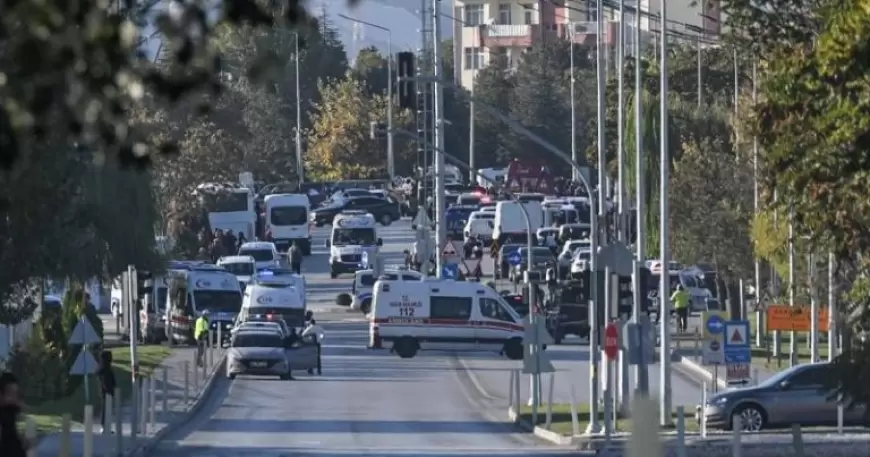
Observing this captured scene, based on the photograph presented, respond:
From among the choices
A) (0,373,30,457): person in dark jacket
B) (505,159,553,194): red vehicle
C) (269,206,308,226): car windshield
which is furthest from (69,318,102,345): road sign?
(505,159,553,194): red vehicle

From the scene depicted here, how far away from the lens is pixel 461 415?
39.7 m

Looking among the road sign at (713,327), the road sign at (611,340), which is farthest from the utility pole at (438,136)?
the road sign at (611,340)

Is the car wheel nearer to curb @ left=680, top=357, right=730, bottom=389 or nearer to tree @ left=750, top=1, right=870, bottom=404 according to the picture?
curb @ left=680, top=357, right=730, bottom=389

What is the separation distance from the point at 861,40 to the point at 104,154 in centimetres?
1289

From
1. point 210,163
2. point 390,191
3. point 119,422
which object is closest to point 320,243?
point 390,191

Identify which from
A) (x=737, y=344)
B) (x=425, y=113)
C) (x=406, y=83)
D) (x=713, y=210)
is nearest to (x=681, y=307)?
(x=713, y=210)

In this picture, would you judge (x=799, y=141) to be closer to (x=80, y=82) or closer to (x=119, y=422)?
(x=119, y=422)

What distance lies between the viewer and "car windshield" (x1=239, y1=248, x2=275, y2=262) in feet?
262

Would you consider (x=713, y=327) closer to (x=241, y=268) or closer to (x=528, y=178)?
(x=241, y=268)

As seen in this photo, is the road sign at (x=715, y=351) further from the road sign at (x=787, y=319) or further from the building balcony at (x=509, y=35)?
the building balcony at (x=509, y=35)

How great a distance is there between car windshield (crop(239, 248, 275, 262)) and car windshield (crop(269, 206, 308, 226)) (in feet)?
39.0

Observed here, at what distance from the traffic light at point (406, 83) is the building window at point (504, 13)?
4717 inches

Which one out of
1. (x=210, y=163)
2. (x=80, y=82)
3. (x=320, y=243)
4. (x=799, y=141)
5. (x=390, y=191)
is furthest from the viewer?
(x=390, y=191)

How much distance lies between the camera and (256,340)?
1923 inches
